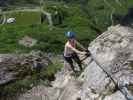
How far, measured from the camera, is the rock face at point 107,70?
14.0 m

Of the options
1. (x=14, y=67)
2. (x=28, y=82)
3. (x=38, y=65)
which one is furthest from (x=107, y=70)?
(x=38, y=65)

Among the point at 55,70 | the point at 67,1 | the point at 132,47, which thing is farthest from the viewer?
the point at 67,1

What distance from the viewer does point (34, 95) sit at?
20.1 meters

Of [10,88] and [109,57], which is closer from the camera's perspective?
[109,57]

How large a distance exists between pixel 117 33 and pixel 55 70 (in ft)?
23.0

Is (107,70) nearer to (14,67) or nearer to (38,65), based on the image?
(14,67)

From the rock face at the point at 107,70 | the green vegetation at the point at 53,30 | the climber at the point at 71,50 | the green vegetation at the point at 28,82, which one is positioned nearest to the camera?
the rock face at the point at 107,70

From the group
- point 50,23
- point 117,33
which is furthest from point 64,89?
point 50,23

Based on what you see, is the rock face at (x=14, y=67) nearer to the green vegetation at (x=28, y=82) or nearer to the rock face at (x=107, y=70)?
the green vegetation at (x=28, y=82)

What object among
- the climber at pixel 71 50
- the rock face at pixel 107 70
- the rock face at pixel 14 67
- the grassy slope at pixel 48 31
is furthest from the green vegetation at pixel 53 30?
the rock face at pixel 107 70

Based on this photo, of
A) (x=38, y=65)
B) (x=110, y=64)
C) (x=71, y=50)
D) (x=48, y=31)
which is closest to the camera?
(x=110, y=64)

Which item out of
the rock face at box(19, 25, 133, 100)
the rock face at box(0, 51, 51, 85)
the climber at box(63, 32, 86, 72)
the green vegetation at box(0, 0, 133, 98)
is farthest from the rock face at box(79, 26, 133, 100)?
the green vegetation at box(0, 0, 133, 98)

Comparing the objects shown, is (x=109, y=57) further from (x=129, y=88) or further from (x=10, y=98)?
(x=10, y=98)

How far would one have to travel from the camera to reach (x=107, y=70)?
48.3 feet
